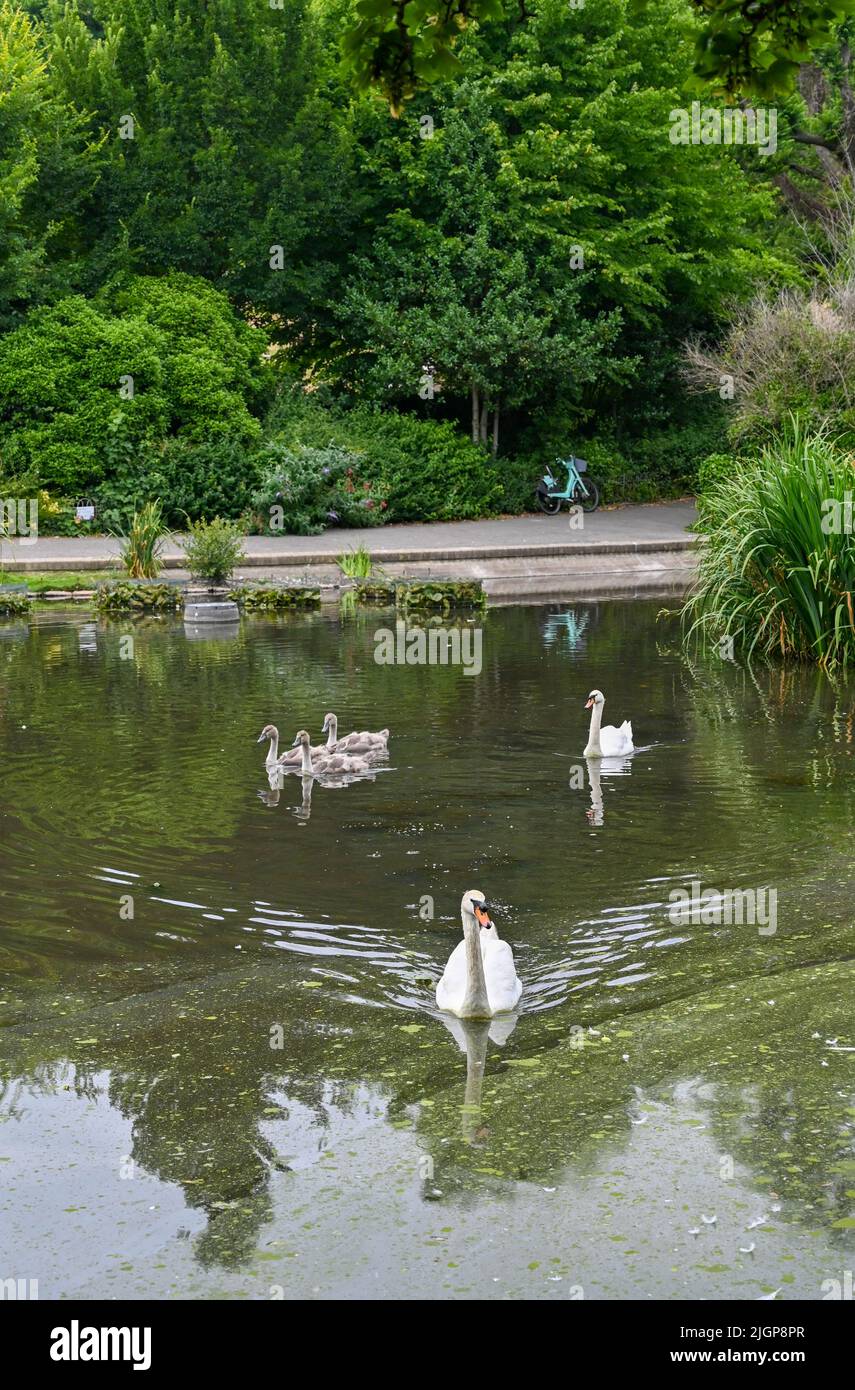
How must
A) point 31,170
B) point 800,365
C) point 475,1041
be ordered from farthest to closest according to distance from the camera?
1. point 31,170
2. point 800,365
3. point 475,1041

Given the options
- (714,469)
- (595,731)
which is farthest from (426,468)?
(595,731)

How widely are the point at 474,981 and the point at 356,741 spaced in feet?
16.8

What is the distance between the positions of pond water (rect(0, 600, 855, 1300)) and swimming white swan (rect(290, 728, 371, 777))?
217 mm

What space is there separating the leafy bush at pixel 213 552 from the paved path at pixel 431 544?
78.1 inches

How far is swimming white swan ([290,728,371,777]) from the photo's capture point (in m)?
11.4

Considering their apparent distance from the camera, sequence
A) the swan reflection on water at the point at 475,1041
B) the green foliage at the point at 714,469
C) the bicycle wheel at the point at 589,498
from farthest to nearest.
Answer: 1. the bicycle wheel at the point at 589,498
2. the green foliage at the point at 714,469
3. the swan reflection on water at the point at 475,1041

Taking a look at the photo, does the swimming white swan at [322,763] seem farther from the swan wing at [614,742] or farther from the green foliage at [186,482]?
the green foliage at [186,482]

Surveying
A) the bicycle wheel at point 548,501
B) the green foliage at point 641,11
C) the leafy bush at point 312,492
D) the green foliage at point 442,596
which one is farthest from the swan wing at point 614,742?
the bicycle wheel at point 548,501

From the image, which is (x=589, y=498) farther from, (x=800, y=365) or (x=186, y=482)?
(x=186, y=482)

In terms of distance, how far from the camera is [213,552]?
2112 centimetres

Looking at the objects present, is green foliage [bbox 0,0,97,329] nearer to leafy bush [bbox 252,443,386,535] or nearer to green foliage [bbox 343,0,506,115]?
leafy bush [bbox 252,443,386,535]

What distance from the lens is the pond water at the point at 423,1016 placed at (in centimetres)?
489
